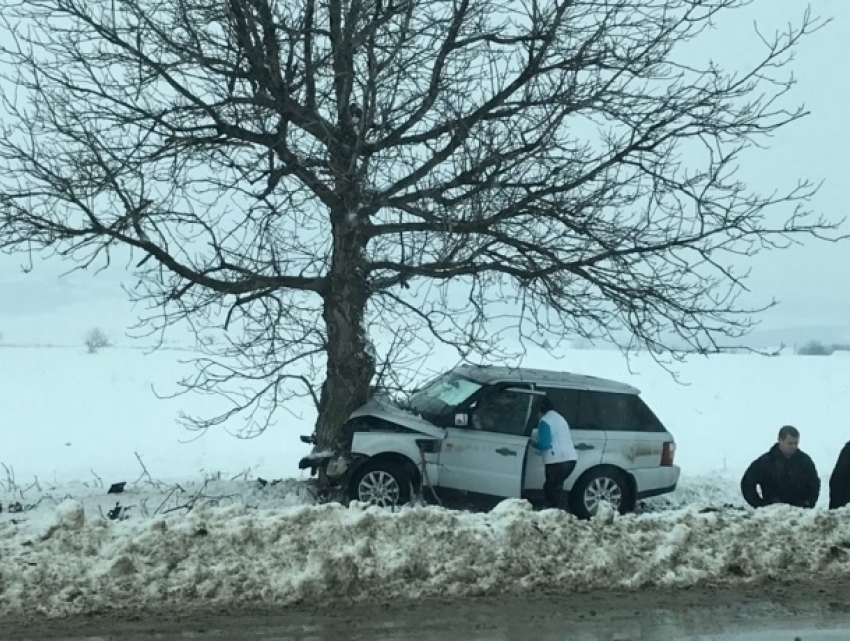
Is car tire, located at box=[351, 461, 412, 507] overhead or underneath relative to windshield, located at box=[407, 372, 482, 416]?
underneath

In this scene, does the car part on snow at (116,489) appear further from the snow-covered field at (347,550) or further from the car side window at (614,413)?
the car side window at (614,413)

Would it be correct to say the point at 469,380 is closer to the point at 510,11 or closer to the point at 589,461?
the point at 589,461

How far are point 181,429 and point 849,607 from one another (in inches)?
702

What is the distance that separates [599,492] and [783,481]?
7.20 feet

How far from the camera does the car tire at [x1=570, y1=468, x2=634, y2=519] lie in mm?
10598

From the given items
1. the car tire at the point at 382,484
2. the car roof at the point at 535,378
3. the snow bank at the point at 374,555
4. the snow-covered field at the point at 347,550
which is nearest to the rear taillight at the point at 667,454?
the car roof at the point at 535,378

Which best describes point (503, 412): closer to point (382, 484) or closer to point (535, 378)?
point (535, 378)

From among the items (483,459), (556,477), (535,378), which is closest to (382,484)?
(483,459)

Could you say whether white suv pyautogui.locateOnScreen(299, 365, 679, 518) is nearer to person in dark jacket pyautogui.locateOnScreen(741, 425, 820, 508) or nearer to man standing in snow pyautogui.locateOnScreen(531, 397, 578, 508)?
man standing in snow pyautogui.locateOnScreen(531, 397, 578, 508)

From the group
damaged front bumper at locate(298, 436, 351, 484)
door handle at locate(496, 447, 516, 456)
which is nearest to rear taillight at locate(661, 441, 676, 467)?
door handle at locate(496, 447, 516, 456)

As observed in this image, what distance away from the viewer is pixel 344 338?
10.1 m

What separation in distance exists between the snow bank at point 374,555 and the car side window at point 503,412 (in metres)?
2.81

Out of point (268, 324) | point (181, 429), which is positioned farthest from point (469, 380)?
point (181, 429)

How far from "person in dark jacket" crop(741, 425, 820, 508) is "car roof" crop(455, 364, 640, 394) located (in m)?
2.15
